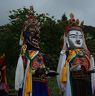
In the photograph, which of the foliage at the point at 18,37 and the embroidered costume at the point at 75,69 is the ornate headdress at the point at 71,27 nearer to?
the embroidered costume at the point at 75,69

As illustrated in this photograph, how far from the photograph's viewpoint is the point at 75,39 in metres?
10.7

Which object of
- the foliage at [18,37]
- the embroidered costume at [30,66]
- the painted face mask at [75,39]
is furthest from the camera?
the foliage at [18,37]

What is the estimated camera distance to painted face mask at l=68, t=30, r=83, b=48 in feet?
35.0

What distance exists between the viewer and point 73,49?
10.6 m

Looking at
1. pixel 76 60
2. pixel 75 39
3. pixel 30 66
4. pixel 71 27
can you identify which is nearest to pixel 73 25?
pixel 71 27

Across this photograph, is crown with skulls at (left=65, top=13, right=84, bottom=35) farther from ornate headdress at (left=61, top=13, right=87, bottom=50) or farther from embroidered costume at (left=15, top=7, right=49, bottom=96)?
embroidered costume at (left=15, top=7, right=49, bottom=96)

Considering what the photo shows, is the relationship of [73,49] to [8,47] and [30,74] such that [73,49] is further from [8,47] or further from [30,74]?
[8,47]

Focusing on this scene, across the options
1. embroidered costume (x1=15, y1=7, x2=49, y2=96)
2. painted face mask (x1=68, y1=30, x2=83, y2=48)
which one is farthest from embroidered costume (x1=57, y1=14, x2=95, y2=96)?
embroidered costume (x1=15, y1=7, x2=49, y2=96)

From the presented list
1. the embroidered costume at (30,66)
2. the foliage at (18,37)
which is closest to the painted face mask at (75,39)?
the embroidered costume at (30,66)

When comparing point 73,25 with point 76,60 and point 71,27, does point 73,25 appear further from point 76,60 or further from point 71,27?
point 76,60

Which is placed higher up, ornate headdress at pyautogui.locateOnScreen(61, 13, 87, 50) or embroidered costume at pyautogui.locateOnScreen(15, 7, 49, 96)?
ornate headdress at pyautogui.locateOnScreen(61, 13, 87, 50)

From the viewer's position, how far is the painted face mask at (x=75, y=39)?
35.0 ft

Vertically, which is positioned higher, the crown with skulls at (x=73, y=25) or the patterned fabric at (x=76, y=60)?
the crown with skulls at (x=73, y=25)

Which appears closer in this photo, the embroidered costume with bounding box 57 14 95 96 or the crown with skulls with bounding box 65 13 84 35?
the embroidered costume with bounding box 57 14 95 96
